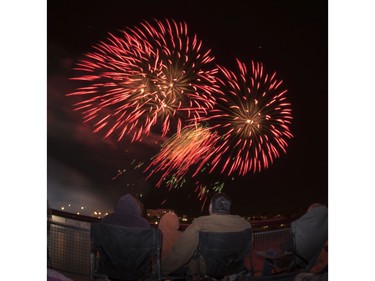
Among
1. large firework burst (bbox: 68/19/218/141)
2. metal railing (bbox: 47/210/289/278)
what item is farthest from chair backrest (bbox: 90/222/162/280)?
large firework burst (bbox: 68/19/218/141)

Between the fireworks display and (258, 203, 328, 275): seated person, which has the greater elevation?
the fireworks display

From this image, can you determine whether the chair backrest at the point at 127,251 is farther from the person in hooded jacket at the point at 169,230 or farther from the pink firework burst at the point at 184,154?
the pink firework burst at the point at 184,154

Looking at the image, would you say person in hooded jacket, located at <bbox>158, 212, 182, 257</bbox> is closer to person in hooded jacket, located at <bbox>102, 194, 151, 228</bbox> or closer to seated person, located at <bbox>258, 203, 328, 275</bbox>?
person in hooded jacket, located at <bbox>102, 194, 151, 228</bbox>

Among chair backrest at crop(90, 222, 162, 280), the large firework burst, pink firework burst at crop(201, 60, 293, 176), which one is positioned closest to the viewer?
chair backrest at crop(90, 222, 162, 280)

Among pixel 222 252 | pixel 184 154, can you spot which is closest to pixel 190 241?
pixel 222 252

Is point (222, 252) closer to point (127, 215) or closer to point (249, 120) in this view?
point (127, 215)

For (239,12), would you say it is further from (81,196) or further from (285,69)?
(81,196)
